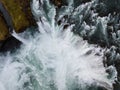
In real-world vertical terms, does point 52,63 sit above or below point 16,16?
below

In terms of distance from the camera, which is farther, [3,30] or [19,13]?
[19,13]

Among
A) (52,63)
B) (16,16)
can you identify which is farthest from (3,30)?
(52,63)

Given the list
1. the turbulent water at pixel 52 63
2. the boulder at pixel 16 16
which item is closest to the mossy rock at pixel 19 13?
the boulder at pixel 16 16

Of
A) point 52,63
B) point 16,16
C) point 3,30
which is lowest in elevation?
point 52,63

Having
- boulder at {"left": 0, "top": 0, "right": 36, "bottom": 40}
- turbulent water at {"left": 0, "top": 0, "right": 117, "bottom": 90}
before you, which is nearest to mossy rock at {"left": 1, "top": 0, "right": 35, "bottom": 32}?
boulder at {"left": 0, "top": 0, "right": 36, "bottom": 40}

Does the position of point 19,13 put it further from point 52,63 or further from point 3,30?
point 52,63

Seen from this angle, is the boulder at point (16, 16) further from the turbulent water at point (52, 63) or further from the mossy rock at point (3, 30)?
the turbulent water at point (52, 63)
